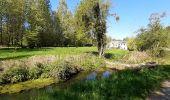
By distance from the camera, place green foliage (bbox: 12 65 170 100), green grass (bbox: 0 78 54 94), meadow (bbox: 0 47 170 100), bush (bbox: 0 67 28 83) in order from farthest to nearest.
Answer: bush (bbox: 0 67 28 83)
green grass (bbox: 0 78 54 94)
meadow (bbox: 0 47 170 100)
green foliage (bbox: 12 65 170 100)

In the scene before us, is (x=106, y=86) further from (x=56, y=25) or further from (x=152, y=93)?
(x=56, y=25)

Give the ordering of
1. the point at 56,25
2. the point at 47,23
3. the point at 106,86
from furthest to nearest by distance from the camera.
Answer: the point at 56,25 → the point at 47,23 → the point at 106,86

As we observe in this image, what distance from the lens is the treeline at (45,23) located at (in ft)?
144

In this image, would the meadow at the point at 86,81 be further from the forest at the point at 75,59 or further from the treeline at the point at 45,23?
the treeline at the point at 45,23

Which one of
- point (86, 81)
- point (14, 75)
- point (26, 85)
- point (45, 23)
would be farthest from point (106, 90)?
point (45, 23)

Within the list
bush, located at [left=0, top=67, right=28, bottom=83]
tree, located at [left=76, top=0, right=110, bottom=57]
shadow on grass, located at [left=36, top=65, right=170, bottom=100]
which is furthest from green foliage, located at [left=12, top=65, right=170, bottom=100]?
tree, located at [left=76, top=0, right=110, bottom=57]

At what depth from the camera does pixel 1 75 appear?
1980 centimetres

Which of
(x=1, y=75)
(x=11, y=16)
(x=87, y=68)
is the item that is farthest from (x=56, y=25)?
(x=1, y=75)

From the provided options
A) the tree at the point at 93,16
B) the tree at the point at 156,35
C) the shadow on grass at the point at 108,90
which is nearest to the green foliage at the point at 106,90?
the shadow on grass at the point at 108,90

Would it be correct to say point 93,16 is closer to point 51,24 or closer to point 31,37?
point 31,37

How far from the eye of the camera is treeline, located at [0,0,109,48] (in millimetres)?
43938

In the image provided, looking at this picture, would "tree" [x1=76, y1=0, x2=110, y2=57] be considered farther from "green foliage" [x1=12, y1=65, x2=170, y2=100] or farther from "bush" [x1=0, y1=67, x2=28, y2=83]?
"green foliage" [x1=12, y1=65, x2=170, y2=100]

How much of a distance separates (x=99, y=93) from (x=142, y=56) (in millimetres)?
39848

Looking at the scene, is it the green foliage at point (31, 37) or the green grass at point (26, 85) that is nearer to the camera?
the green grass at point (26, 85)
